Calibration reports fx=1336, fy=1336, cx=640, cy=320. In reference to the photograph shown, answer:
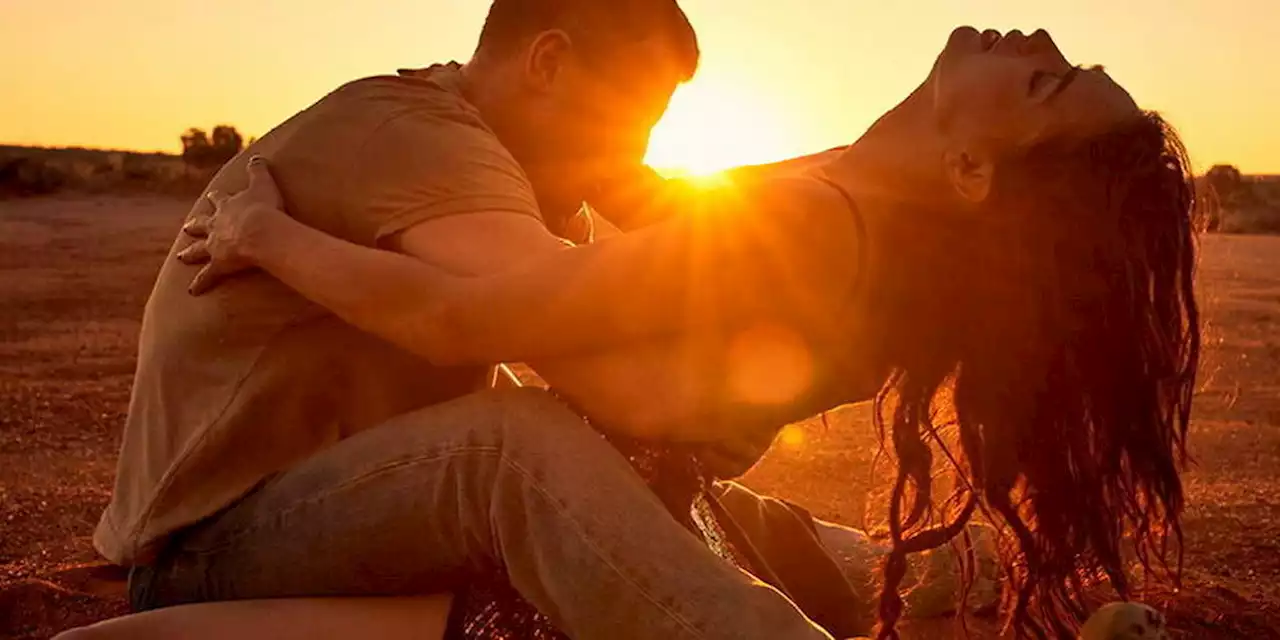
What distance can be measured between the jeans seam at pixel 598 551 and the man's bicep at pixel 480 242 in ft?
0.86

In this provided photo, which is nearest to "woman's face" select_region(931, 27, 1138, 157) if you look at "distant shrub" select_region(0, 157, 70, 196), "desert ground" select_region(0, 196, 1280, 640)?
"desert ground" select_region(0, 196, 1280, 640)

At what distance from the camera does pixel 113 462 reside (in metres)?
4.49

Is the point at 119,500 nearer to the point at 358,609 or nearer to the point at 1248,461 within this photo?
the point at 358,609

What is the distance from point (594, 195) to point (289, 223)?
68cm

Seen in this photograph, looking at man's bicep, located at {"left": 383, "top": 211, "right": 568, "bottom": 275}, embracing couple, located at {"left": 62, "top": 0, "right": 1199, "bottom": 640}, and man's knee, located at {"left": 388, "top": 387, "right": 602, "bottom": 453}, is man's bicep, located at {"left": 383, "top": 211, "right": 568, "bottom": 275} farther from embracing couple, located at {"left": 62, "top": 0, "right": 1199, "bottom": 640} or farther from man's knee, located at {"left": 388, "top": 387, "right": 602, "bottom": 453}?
man's knee, located at {"left": 388, "top": 387, "right": 602, "bottom": 453}

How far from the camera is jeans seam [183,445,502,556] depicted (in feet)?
5.66

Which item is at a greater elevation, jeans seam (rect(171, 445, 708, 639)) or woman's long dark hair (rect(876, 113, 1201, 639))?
woman's long dark hair (rect(876, 113, 1201, 639))

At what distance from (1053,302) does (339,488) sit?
3.30ft

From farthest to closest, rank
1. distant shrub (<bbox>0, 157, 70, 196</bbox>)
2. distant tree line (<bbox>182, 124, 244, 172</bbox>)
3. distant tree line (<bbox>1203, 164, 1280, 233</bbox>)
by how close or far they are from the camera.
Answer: distant tree line (<bbox>182, 124, 244, 172</bbox>) → distant tree line (<bbox>1203, 164, 1280, 233</bbox>) → distant shrub (<bbox>0, 157, 70, 196</bbox>)

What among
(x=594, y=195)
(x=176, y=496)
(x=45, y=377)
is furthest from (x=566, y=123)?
(x=45, y=377)

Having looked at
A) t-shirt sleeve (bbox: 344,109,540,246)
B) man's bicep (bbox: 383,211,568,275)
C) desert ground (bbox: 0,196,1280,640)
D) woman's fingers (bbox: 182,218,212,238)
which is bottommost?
desert ground (bbox: 0,196,1280,640)

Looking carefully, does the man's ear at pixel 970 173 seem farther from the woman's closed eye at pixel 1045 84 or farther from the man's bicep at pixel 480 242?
the man's bicep at pixel 480 242

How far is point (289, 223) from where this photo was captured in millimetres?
1837

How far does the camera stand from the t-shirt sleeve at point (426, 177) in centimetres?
182
